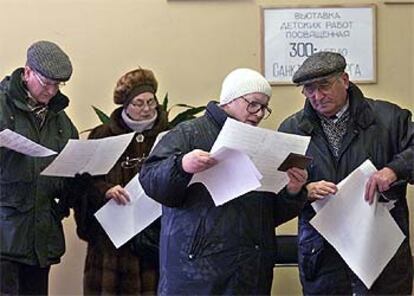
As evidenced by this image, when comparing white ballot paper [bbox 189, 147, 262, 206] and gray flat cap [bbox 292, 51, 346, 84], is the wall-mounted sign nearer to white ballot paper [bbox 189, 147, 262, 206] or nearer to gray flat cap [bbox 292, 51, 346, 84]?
gray flat cap [bbox 292, 51, 346, 84]

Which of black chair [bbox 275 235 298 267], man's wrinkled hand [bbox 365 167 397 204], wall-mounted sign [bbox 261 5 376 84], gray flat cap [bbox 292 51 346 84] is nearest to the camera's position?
man's wrinkled hand [bbox 365 167 397 204]

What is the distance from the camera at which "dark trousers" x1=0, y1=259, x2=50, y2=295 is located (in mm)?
2398

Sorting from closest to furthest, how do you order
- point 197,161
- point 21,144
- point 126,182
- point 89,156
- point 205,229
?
point 197,161 → point 205,229 → point 21,144 → point 89,156 → point 126,182

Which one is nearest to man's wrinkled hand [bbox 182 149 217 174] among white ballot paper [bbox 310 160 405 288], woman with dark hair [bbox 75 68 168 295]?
white ballot paper [bbox 310 160 405 288]

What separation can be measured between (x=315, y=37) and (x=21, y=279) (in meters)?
1.78

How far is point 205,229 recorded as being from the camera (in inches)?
79.3

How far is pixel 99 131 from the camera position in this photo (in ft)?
9.55

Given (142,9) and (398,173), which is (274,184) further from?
(142,9)

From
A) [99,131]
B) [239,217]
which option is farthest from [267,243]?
[99,131]

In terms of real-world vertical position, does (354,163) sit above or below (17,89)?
below

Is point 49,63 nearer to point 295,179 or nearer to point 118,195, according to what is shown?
point 118,195

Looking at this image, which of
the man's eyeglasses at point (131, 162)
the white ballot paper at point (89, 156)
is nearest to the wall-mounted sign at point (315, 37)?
the man's eyeglasses at point (131, 162)

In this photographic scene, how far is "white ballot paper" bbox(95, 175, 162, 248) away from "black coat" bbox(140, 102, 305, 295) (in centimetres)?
53

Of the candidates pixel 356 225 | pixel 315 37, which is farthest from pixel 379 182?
pixel 315 37
